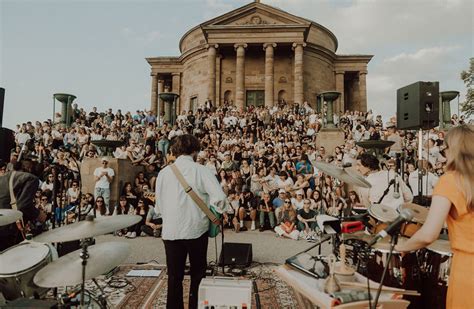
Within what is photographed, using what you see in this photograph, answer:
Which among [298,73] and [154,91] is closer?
[298,73]

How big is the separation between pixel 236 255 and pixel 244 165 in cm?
676

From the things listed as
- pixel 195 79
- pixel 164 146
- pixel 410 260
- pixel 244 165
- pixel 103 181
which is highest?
pixel 195 79

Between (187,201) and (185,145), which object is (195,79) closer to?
(185,145)

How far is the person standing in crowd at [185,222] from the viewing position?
3.53m

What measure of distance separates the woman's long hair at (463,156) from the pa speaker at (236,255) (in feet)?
14.8

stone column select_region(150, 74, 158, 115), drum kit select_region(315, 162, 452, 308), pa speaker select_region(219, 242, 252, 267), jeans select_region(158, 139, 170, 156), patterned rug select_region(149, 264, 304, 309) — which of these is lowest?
patterned rug select_region(149, 264, 304, 309)

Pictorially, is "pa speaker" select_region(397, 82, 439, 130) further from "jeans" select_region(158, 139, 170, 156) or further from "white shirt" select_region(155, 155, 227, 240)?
"jeans" select_region(158, 139, 170, 156)

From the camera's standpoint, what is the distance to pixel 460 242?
6.89 ft

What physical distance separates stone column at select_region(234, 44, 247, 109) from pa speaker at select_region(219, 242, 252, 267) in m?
27.2

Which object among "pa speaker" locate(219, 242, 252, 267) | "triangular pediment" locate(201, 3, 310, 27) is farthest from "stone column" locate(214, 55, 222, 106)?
"pa speaker" locate(219, 242, 252, 267)

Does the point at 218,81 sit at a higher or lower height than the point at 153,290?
higher

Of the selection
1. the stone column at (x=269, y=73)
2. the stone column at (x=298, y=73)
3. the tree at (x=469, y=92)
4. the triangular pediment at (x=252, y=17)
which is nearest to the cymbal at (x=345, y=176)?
the stone column at (x=269, y=73)

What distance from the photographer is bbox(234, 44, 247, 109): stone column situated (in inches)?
1307

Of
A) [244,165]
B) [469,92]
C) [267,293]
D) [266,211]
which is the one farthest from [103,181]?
[469,92]
